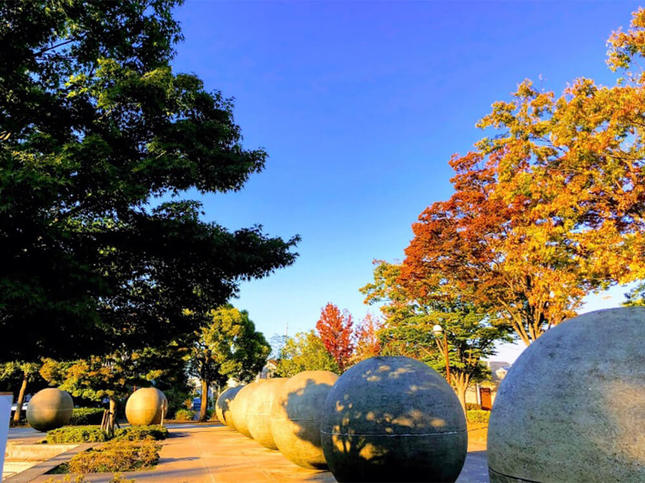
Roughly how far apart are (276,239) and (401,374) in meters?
6.72

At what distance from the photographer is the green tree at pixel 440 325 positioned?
28922mm

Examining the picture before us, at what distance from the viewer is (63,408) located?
24.8 meters

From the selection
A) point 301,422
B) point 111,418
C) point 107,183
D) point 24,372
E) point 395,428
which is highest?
point 107,183

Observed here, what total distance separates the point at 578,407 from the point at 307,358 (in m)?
40.1

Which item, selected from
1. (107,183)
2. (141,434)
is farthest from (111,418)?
(107,183)

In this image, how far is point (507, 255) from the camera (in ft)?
59.1

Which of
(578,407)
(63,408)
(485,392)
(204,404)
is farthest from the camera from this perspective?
(485,392)

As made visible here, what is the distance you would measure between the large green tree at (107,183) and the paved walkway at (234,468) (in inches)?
156

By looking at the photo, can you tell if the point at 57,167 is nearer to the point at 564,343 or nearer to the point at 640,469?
the point at 564,343

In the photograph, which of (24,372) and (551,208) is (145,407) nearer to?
(24,372)

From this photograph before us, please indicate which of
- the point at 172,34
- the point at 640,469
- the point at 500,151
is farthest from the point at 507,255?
the point at 640,469

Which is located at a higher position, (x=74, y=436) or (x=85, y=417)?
(x=74, y=436)

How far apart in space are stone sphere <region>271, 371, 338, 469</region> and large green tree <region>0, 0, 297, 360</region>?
13.1ft

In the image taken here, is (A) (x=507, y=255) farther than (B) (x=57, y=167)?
Yes
